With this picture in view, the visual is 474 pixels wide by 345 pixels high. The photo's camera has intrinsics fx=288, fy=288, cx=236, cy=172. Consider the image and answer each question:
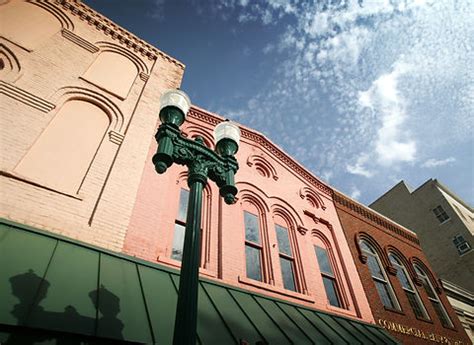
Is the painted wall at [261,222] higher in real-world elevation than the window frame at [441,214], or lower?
lower

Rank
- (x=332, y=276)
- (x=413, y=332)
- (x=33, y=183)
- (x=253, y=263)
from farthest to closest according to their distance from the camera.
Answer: (x=413, y=332)
(x=332, y=276)
(x=253, y=263)
(x=33, y=183)

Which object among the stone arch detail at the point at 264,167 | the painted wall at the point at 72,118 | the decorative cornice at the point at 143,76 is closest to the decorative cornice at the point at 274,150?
the stone arch detail at the point at 264,167

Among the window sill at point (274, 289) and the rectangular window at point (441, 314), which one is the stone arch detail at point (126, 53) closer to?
the window sill at point (274, 289)

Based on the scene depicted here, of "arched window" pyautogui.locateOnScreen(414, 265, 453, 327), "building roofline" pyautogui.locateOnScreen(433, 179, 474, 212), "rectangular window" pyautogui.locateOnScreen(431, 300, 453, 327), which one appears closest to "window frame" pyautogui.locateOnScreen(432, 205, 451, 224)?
"building roofline" pyautogui.locateOnScreen(433, 179, 474, 212)

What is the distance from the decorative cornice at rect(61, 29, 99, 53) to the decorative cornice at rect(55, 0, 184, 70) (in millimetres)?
1123

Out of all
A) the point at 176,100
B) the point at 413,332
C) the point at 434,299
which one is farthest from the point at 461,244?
the point at 176,100

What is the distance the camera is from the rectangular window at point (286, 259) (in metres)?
8.27

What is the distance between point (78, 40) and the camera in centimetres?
817

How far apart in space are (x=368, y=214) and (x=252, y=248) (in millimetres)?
7865

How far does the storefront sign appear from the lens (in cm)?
941

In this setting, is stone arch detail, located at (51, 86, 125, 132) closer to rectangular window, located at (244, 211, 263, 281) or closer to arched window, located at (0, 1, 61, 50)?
arched window, located at (0, 1, 61, 50)

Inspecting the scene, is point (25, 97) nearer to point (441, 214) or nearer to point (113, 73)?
point (113, 73)

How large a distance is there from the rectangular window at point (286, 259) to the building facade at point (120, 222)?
0.12ft

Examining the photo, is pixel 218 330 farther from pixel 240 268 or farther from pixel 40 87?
pixel 40 87
